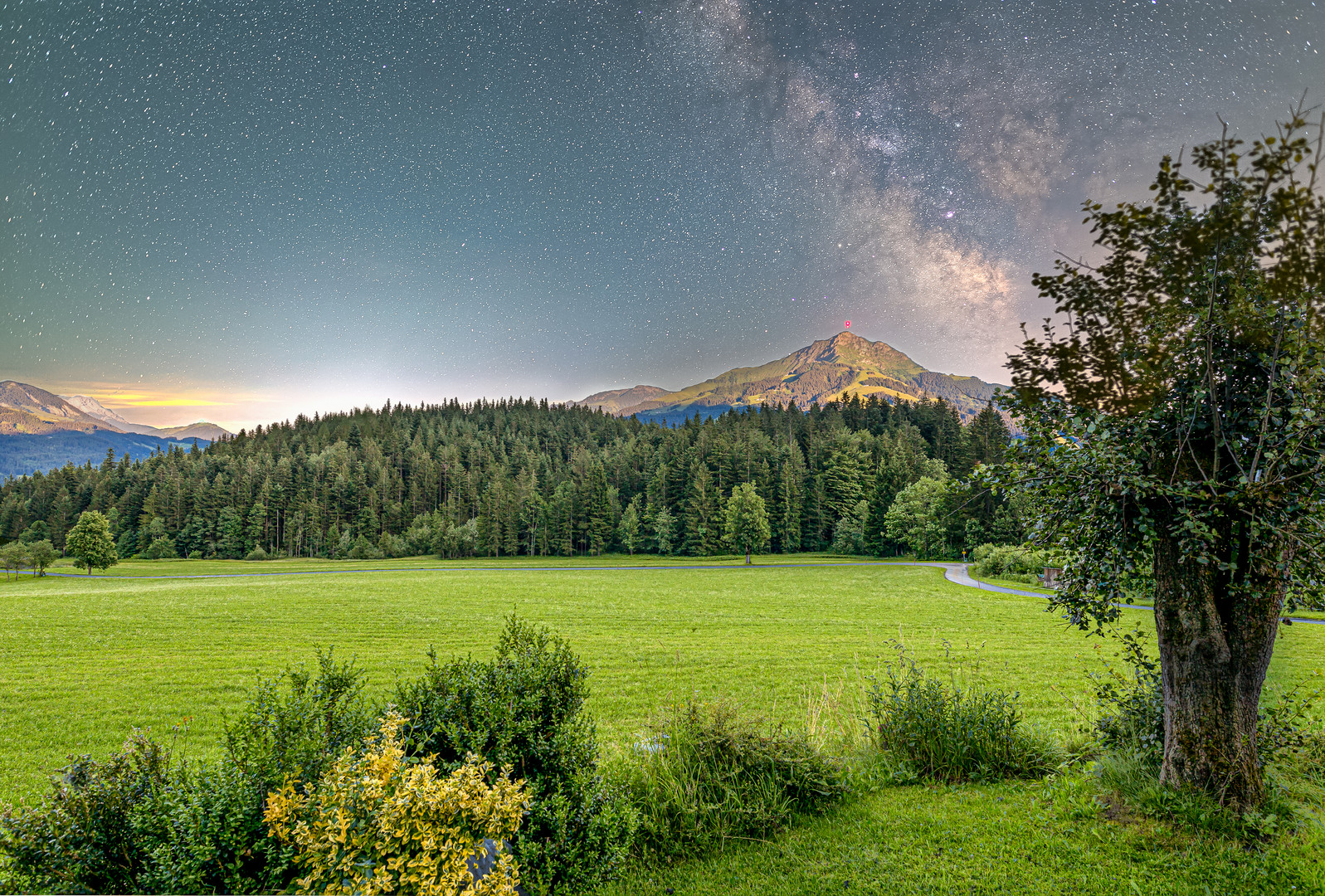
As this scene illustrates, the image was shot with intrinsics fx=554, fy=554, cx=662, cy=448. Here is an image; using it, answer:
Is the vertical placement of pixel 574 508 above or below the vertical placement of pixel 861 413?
below

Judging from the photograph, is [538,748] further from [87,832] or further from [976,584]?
[976,584]

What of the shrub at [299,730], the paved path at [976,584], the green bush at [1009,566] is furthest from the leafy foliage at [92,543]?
the green bush at [1009,566]

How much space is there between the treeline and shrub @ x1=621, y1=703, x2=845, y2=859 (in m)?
55.8

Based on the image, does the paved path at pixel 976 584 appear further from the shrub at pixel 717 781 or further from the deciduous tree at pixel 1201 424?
the shrub at pixel 717 781

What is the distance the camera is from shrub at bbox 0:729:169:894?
345 centimetres

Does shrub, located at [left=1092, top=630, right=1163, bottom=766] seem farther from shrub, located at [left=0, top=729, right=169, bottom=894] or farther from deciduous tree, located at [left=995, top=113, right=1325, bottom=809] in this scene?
shrub, located at [left=0, top=729, right=169, bottom=894]

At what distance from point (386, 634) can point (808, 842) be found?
756 inches

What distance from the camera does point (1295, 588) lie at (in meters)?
5.23

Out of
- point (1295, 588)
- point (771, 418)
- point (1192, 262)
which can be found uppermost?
point (771, 418)

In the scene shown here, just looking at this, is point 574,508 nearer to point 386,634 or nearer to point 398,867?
point 386,634

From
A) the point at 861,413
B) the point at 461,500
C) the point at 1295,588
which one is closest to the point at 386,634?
the point at 1295,588

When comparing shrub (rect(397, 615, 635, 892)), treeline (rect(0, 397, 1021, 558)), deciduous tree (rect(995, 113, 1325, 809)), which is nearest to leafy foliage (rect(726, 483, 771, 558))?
treeline (rect(0, 397, 1021, 558))

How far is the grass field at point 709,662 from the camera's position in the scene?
15.9ft

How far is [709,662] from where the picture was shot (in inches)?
622
